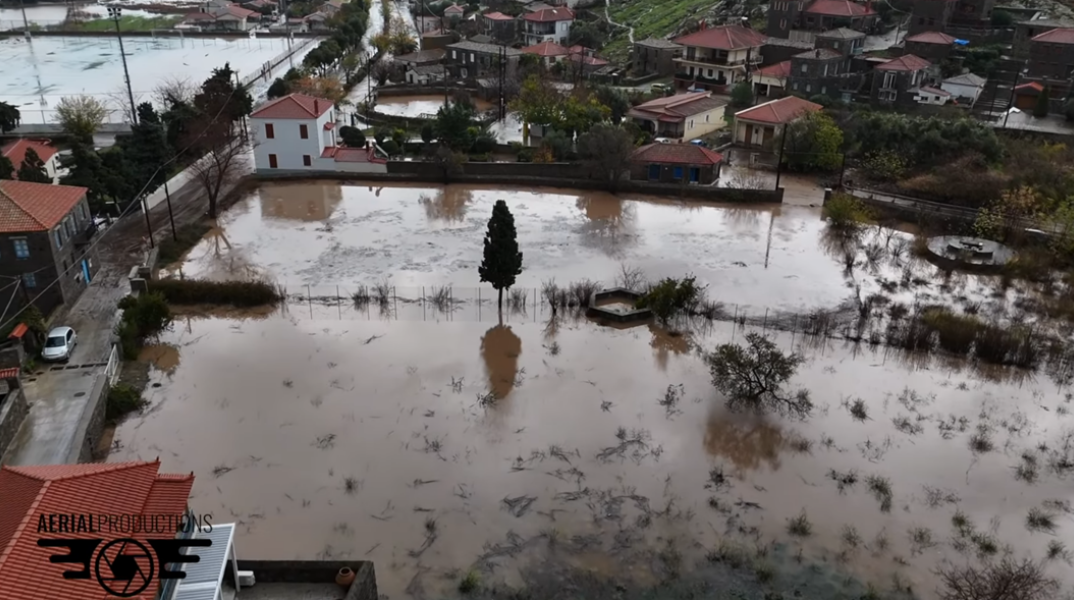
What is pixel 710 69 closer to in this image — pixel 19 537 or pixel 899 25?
pixel 899 25

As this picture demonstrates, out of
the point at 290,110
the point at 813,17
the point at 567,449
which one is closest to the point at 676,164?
the point at 290,110

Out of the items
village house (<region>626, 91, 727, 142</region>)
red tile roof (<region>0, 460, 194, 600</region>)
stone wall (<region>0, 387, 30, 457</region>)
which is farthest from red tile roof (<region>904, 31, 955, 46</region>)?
red tile roof (<region>0, 460, 194, 600</region>)

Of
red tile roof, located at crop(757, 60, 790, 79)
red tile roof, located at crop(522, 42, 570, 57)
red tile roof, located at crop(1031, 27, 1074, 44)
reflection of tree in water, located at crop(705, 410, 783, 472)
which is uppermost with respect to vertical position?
red tile roof, located at crop(1031, 27, 1074, 44)

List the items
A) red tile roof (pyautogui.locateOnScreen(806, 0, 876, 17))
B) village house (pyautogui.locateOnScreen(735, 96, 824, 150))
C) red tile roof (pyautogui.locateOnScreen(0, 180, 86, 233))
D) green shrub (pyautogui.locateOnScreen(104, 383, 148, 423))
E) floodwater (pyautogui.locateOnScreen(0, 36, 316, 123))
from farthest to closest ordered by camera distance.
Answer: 1. red tile roof (pyautogui.locateOnScreen(806, 0, 876, 17))
2. floodwater (pyautogui.locateOnScreen(0, 36, 316, 123))
3. village house (pyautogui.locateOnScreen(735, 96, 824, 150))
4. red tile roof (pyautogui.locateOnScreen(0, 180, 86, 233))
5. green shrub (pyautogui.locateOnScreen(104, 383, 148, 423))

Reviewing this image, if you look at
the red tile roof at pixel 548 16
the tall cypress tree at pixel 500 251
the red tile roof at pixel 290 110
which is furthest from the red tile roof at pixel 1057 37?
the red tile roof at pixel 290 110

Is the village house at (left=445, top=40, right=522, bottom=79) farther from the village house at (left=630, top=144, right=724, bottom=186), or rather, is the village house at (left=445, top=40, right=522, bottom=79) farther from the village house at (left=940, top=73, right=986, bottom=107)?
the village house at (left=940, top=73, right=986, bottom=107)

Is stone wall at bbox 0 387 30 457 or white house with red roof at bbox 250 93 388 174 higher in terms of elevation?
white house with red roof at bbox 250 93 388 174
